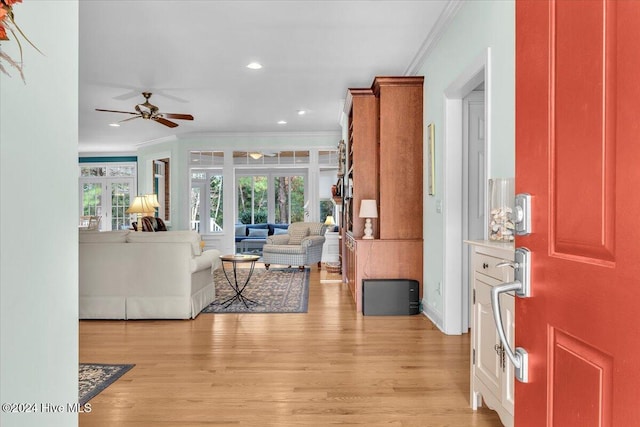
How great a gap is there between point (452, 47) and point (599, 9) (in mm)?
3288

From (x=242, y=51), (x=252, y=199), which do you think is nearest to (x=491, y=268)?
(x=242, y=51)

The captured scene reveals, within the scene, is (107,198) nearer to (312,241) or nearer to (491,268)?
(312,241)

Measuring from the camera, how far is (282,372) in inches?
115

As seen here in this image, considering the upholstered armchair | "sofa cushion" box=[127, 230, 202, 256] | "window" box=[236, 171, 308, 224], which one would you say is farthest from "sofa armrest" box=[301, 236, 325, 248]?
"sofa cushion" box=[127, 230, 202, 256]

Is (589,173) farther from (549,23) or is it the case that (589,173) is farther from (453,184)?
(453,184)

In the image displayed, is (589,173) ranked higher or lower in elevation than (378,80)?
lower

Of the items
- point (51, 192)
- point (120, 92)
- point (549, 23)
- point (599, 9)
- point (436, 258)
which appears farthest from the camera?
point (120, 92)

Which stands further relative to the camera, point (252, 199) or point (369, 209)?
point (252, 199)

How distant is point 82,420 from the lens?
228 centimetres

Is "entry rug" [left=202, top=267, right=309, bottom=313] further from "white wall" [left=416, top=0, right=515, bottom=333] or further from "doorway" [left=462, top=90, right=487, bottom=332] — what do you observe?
"doorway" [left=462, top=90, right=487, bottom=332]

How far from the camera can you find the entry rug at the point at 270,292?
483 cm

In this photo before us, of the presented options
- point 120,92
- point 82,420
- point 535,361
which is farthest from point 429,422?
point 120,92

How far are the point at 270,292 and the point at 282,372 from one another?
290 centimetres

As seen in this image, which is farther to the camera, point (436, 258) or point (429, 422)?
point (436, 258)
